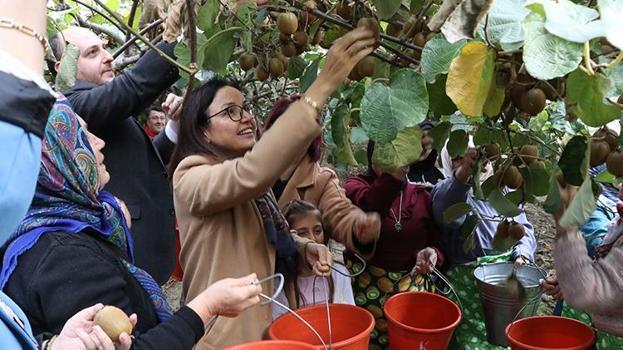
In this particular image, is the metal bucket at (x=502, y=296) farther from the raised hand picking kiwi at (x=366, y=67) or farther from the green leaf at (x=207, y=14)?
the green leaf at (x=207, y=14)

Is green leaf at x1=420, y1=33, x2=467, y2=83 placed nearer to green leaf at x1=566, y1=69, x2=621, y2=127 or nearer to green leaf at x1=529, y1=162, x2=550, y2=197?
green leaf at x1=566, y1=69, x2=621, y2=127

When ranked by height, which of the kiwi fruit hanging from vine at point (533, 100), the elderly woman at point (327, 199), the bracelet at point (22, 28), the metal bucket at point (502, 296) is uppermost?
the bracelet at point (22, 28)

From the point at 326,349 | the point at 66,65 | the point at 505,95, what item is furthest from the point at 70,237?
the point at 505,95

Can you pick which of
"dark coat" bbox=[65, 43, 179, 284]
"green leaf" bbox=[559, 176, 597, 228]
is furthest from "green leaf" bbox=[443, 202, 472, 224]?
"dark coat" bbox=[65, 43, 179, 284]

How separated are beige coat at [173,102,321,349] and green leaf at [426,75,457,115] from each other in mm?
372

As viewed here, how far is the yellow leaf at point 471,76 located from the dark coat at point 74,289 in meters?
0.76

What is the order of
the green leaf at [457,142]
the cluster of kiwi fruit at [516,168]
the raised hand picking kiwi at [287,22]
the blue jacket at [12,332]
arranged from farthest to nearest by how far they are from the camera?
the green leaf at [457,142] < the cluster of kiwi fruit at [516,168] < the raised hand picking kiwi at [287,22] < the blue jacket at [12,332]

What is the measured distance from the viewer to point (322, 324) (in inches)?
69.5

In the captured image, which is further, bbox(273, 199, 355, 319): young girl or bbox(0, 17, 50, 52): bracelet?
bbox(273, 199, 355, 319): young girl

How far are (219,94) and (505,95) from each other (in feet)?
2.99

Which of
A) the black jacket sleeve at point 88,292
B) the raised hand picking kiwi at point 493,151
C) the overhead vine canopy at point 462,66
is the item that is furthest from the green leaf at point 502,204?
the black jacket sleeve at point 88,292

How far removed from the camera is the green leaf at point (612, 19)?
693mm

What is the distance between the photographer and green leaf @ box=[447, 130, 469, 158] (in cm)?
186

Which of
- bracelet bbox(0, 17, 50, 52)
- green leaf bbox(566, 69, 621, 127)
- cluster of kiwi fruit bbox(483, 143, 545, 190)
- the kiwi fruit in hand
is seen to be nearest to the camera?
bracelet bbox(0, 17, 50, 52)
